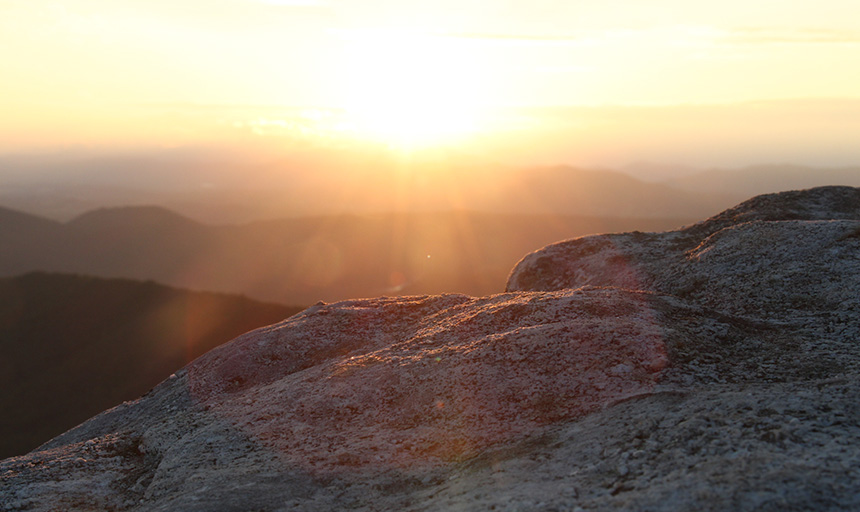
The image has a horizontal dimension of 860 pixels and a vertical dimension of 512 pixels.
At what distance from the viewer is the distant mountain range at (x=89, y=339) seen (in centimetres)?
2814

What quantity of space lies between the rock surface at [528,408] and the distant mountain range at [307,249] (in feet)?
120

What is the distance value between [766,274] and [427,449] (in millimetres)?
6951

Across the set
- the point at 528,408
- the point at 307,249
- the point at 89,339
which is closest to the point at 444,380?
the point at 528,408

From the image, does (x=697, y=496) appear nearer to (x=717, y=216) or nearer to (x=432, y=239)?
(x=717, y=216)

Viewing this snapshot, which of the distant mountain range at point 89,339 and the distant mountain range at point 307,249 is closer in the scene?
the distant mountain range at point 89,339

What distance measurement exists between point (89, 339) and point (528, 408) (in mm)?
34702

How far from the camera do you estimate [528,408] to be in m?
6.41

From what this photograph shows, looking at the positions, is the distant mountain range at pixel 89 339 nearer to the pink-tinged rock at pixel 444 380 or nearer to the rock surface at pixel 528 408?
the rock surface at pixel 528 408

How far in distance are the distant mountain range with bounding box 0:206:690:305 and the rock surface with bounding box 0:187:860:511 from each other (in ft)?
120

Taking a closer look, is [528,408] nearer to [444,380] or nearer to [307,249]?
[444,380]

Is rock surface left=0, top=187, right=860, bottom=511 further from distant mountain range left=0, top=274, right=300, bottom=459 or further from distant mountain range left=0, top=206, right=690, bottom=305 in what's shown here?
distant mountain range left=0, top=206, right=690, bottom=305

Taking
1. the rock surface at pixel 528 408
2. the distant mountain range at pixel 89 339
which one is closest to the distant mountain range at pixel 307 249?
the distant mountain range at pixel 89 339

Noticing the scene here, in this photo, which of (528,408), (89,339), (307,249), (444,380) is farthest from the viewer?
(307,249)

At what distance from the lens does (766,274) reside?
9.88 metres
